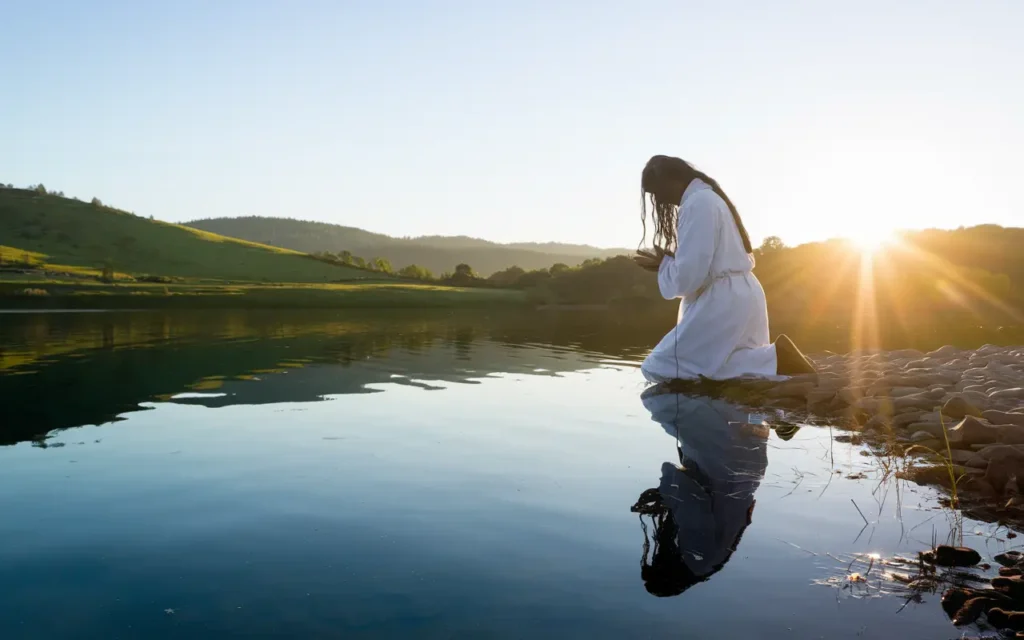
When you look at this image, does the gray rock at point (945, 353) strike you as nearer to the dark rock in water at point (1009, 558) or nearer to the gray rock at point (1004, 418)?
the gray rock at point (1004, 418)

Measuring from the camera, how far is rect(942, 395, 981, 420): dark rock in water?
285 inches

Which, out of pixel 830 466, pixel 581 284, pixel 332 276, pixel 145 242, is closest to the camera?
pixel 830 466

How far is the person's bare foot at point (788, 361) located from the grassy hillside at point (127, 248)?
240 feet

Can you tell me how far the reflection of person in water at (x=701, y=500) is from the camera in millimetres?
3861

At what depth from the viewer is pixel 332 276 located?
83625 millimetres

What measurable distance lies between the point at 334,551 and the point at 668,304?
5860 centimetres

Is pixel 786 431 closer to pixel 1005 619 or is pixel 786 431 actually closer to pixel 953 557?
pixel 953 557

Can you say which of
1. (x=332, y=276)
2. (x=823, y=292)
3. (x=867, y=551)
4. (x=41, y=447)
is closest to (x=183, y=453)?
(x=41, y=447)

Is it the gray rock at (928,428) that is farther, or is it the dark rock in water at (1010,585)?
the gray rock at (928,428)

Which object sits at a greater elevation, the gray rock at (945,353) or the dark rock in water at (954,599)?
the gray rock at (945,353)

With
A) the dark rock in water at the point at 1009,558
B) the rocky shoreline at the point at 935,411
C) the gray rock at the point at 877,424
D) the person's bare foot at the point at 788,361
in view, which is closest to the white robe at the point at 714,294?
the person's bare foot at the point at 788,361

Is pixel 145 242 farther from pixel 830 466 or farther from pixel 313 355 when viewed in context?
pixel 830 466

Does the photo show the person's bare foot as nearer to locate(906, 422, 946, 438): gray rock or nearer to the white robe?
the white robe

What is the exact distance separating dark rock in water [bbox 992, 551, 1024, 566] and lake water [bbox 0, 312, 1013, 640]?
233 mm
